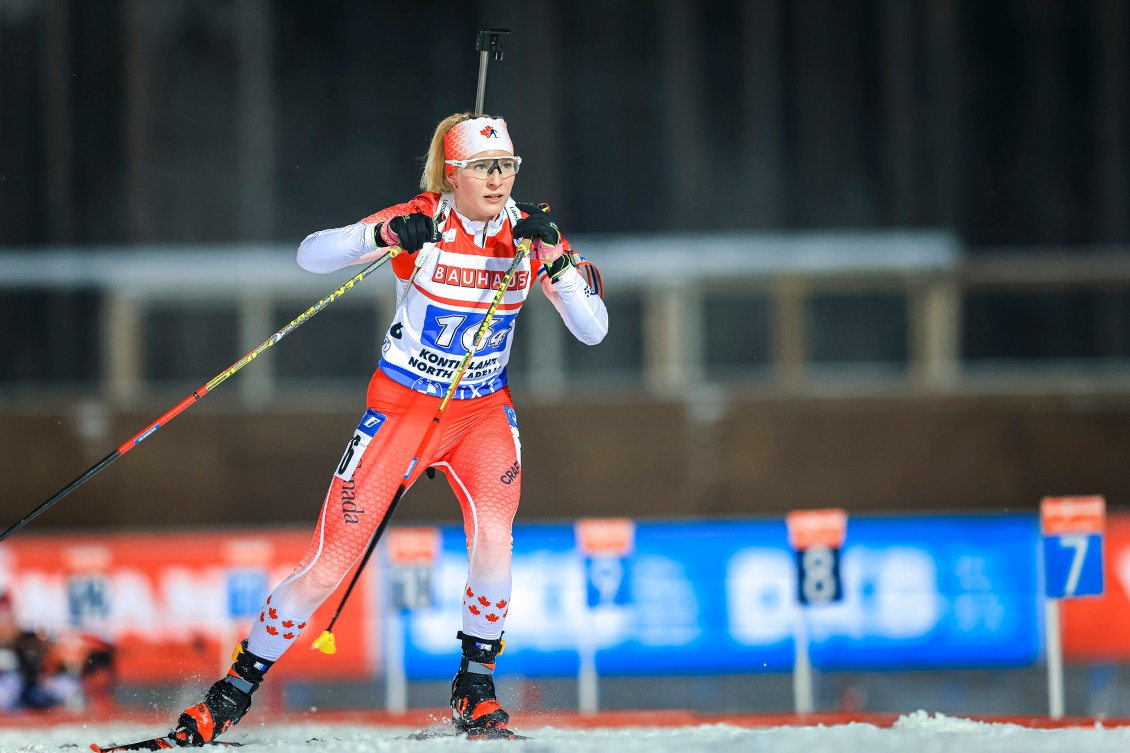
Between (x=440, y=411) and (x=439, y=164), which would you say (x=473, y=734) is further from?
(x=439, y=164)

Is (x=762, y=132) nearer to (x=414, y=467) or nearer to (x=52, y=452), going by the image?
(x=52, y=452)

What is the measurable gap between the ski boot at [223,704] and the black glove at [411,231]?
146 centimetres

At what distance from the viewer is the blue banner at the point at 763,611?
9664 mm

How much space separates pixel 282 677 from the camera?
972 centimetres

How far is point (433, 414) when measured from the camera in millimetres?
5125

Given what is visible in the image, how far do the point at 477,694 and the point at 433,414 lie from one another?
3.15ft

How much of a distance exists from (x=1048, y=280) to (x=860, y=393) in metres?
1.76

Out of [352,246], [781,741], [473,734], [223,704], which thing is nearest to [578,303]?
[352,246]

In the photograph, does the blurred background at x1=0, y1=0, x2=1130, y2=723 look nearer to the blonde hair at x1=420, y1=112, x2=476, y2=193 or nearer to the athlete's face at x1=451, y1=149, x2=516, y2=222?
the blonde hair at x1=420, y1=112, x2=476, y2=193

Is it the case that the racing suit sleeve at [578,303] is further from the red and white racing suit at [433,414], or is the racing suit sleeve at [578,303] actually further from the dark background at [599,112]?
the dark background at [599,112]

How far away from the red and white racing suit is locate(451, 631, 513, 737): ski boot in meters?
0.05

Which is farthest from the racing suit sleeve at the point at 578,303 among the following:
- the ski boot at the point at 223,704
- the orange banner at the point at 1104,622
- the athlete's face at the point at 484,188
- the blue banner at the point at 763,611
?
the orange banner at the point at 1104,622

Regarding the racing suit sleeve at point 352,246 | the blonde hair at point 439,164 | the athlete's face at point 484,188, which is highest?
the blonde hair at point 439,164

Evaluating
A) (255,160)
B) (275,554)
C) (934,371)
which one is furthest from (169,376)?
(934,371)
